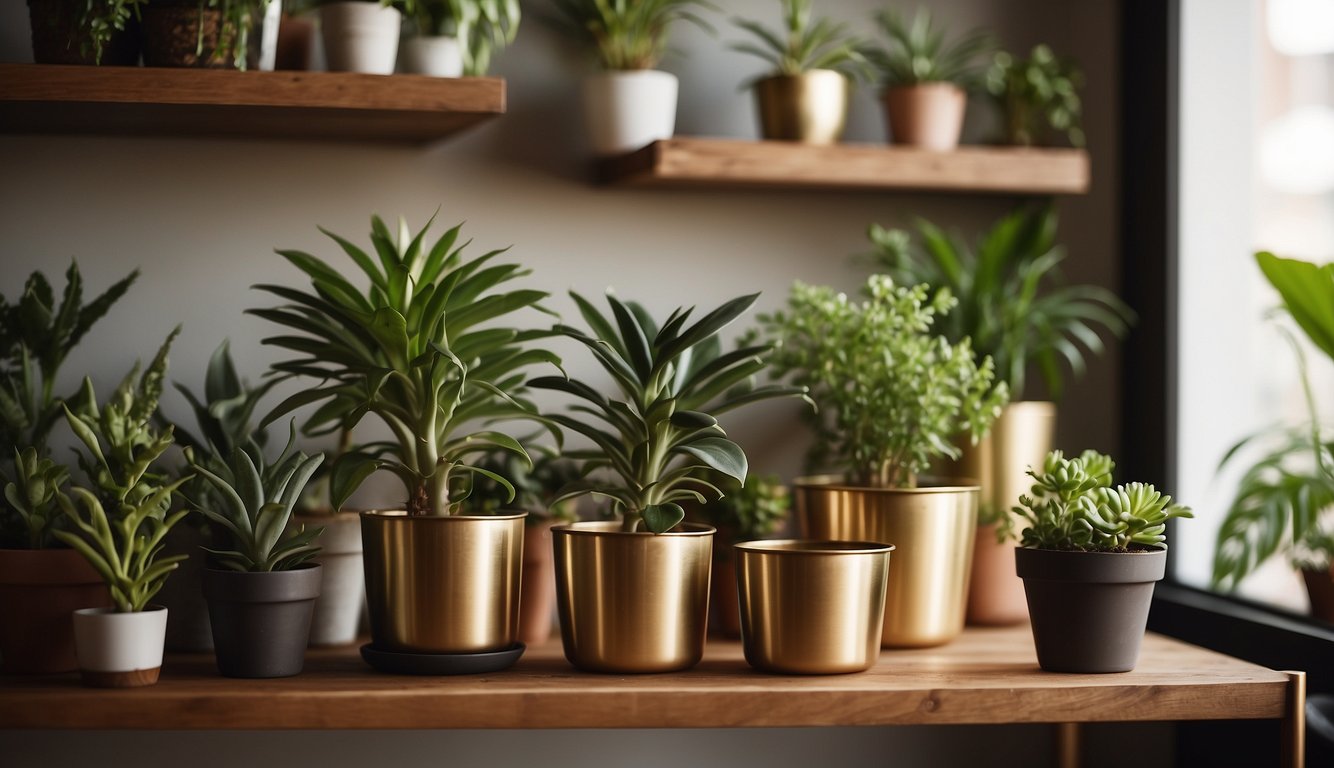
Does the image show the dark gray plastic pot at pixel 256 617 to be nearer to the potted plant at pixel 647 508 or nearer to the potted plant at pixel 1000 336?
the potted plant at pixel 647 508

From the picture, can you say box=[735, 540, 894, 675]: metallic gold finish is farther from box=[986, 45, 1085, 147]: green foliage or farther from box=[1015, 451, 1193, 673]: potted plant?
box=[986, 45, 1085, 147]: green foliage

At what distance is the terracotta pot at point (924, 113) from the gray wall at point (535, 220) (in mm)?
121

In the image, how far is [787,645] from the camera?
142cm

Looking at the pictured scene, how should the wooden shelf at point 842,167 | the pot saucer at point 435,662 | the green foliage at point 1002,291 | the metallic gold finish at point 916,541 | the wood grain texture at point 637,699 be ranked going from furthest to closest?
the green foliage at point 1002,291
the wooden shelf at point 842,167
the metallic gold finish at point 916,541
the pot saucer at point 435,662
the wood grain texture at point 637,699

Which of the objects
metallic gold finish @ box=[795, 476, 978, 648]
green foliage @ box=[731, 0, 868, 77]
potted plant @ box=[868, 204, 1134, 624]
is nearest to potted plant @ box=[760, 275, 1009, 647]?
metallic gold finish @ box=[795, 476, 978, 648]

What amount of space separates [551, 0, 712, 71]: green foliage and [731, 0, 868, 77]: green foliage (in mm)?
104

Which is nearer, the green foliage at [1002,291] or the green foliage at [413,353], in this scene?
the green foliage at [413,353]

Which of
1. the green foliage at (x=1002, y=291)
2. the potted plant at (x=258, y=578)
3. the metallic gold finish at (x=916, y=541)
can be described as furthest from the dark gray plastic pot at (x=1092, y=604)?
the potted plant at (x=258, y=578)

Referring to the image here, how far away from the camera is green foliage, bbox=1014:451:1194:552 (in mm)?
1426

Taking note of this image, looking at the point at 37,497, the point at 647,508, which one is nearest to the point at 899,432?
the point at 647,508

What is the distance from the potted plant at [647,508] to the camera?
141cm

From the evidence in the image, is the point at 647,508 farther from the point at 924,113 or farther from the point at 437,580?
the point at 924,113

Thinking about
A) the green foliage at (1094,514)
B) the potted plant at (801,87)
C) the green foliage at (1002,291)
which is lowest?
the green foliage at (1094,514)

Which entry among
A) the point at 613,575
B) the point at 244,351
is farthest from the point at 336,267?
the point at 613,575
